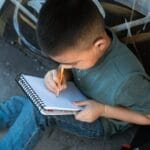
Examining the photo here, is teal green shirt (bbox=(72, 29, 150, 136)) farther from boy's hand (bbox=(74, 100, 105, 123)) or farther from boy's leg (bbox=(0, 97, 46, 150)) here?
boy's leg (bbox=(0, 97, 46, 150))

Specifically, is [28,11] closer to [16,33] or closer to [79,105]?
[16,33]

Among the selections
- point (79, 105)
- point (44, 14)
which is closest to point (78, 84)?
point (79, 105)

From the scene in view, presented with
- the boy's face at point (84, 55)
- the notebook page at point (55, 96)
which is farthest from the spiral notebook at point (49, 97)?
the boy's face at point (84, 55)

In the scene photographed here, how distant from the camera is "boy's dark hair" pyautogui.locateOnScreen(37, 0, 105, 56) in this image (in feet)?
3.88

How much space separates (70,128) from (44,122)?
102mm

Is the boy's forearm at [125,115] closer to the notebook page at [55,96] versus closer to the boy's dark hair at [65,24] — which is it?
the notebook page at [55,96]

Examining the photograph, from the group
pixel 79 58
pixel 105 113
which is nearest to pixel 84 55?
pixel 79 58

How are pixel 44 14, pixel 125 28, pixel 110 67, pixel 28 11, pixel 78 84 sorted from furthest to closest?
pixel 28 11 → pixel 125 28 → pixel 78 84 → pixel 110 67 → pixel 44 14

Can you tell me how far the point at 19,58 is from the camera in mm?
1960

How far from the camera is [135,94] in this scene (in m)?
1.36

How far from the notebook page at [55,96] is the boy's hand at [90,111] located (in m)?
0.02

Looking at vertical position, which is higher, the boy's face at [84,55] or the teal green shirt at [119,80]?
the boy's face at [84,55]

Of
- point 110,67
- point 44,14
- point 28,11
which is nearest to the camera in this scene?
point 44,14

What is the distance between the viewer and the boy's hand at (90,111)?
1.38 meters
